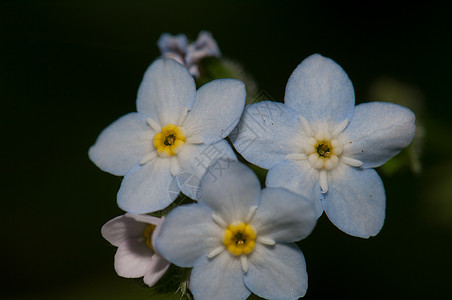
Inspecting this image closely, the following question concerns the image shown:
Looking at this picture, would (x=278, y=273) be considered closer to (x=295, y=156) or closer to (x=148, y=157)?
(x=295, y=156)

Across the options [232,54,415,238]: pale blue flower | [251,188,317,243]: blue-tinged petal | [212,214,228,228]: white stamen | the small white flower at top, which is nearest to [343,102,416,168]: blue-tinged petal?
[232,54,415,238]: pale blue flower

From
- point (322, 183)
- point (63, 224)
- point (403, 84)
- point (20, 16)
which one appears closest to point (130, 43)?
point (20, 16)

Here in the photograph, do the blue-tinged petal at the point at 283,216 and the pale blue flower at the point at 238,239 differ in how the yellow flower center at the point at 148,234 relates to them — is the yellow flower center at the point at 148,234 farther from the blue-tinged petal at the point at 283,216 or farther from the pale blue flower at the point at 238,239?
the blue-tinged petal at the point at 283,216

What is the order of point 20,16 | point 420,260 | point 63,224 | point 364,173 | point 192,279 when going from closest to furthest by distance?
point 192,279 < point 364,173 < point 420,260 < point 63,224 < point 20,16

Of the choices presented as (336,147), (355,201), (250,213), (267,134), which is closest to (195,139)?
(267,134)

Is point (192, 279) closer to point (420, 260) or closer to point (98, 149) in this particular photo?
point (98, 149)

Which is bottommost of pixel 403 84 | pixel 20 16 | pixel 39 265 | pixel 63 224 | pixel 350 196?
pixel 39 265
